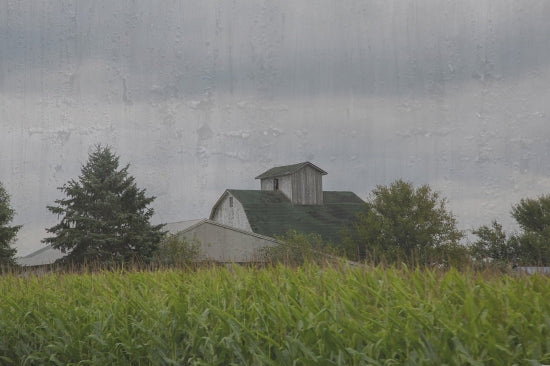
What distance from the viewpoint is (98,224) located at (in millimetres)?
34562

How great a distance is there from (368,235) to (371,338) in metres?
44.5

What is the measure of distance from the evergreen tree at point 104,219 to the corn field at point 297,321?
1088 inches

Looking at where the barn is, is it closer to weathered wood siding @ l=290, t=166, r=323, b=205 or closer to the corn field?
weathered wood siding @ l=290, t=166, r=323, b=205

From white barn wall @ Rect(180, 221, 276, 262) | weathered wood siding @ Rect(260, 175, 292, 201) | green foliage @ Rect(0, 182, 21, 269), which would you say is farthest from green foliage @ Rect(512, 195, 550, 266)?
green foliage @ Rect(0, 182, 21, 269)

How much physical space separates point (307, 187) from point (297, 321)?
46.5 meters

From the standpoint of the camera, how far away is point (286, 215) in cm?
4831

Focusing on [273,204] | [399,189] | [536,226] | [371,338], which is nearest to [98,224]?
[273,204]

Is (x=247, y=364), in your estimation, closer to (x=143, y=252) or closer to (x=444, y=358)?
(x=444, y=358)

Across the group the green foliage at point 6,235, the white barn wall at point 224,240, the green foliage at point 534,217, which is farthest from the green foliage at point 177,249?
the green foliage at point 534,217

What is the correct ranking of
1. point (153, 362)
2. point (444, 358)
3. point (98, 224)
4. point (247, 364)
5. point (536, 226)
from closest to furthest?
point (444, 358) → point (247, 364) → point (153, 362) → point (98, 224) → point (536, 226)

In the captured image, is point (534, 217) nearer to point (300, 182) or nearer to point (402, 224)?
point (402, 224)

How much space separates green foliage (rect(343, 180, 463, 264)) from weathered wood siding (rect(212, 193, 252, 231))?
27.7 feet

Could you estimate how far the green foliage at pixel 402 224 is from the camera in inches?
1893

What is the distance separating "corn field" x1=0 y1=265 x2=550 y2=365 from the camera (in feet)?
13.1
